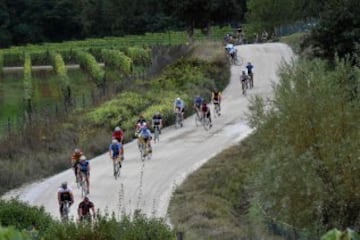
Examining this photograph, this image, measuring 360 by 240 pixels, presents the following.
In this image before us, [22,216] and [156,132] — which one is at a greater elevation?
[22,216]

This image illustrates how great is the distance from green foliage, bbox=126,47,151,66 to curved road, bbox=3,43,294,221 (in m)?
25.4

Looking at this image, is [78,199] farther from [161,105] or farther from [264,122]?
[161,105]

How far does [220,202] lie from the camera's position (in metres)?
26.1

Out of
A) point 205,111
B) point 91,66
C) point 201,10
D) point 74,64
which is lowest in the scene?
point 74,64

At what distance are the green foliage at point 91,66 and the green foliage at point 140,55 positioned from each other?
3610 millimetres

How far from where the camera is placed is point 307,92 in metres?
21.6

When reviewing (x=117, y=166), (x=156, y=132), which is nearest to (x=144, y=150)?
(x=117, y=166)

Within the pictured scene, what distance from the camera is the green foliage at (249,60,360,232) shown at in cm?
2044

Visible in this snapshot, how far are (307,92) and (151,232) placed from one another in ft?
34.6

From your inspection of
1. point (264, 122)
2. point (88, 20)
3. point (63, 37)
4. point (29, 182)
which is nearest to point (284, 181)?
point (264, 122)

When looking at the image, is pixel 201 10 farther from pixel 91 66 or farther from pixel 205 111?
pixel 205 111

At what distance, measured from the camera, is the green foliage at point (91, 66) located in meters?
63.5

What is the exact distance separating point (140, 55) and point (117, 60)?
9.03ft

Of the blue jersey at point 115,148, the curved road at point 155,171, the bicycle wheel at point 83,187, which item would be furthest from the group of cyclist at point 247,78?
the bicycle wheel at point 83,187
